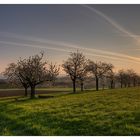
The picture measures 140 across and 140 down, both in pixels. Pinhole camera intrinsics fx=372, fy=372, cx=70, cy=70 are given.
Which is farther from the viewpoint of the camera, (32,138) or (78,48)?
(78,48)

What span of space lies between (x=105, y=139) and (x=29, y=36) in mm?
7034

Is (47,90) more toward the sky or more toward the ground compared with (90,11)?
more toward the ground

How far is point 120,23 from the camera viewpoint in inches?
631

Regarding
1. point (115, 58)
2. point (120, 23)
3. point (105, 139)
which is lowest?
point (105, 139)

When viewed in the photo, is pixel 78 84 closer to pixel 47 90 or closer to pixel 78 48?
pixel 47 90

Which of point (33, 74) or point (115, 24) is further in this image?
point (33, 74)

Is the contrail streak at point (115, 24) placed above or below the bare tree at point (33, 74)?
above

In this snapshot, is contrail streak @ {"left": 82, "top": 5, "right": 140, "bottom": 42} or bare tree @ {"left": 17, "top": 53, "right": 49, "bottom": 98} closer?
contrail streak @ {"left": 82, "top": 5, "right": 140, "bottom": 42}

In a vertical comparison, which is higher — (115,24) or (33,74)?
(115,24)

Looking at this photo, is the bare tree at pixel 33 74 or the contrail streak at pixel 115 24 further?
the bare tree at pixel 33 74

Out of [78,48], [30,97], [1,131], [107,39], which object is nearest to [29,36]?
[78,48]

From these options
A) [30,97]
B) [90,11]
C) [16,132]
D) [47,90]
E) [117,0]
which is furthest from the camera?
[47,90]

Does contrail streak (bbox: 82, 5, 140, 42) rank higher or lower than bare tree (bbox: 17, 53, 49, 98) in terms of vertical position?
higher

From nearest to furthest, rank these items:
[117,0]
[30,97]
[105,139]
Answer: [105,139] → [117,0] → [30,97]
